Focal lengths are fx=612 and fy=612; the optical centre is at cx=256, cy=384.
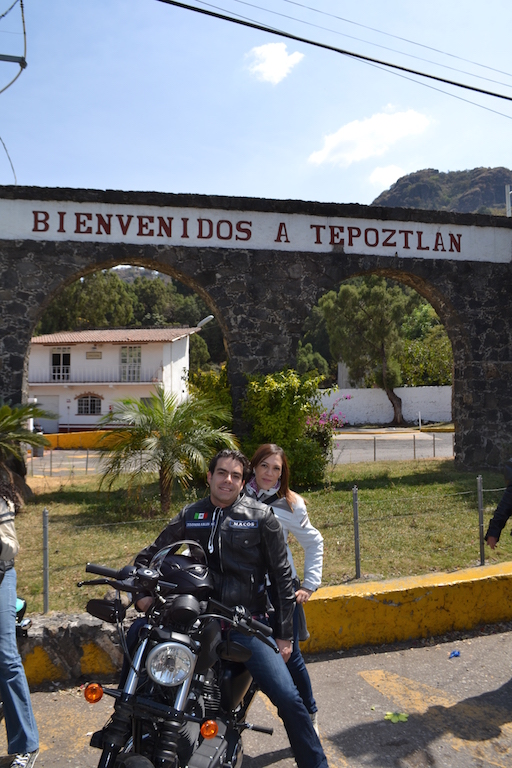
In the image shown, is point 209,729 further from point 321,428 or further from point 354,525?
point 321,428

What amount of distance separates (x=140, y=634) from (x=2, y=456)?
722cm

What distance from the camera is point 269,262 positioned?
1152cm

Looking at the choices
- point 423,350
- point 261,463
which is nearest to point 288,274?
point 261,463

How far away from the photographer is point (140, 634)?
249cm

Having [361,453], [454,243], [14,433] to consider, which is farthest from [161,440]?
[361,453]

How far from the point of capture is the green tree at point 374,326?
36.6 meters

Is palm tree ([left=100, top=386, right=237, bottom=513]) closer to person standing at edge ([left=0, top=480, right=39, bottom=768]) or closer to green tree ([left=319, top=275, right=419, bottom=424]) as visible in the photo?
person standing at edge ([left=0, top=480, right=39, bottom=768])

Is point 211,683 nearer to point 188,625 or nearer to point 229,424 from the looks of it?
point 188,625

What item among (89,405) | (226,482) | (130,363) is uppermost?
(130,363)

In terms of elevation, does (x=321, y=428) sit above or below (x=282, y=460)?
below

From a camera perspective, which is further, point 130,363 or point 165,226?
point 130,363

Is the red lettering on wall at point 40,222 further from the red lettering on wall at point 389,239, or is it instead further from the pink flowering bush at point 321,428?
the red lettering on wall at point 389,239

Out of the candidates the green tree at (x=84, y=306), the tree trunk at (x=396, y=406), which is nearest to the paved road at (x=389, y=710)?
the tree trunk at (x=396, y=406)

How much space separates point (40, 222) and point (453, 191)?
154 meters
